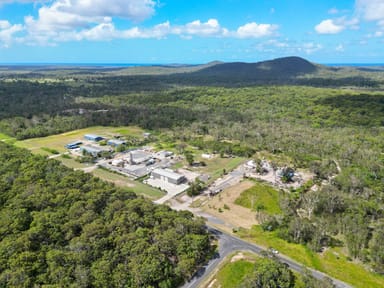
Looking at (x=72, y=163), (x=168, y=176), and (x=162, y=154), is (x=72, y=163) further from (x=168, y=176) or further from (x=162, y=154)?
(x=168, y=176)

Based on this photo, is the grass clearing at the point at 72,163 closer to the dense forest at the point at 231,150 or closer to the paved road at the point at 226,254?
the dense forest at the point at 231,150

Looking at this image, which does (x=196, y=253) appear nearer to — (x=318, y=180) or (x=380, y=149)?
(x=318, y=180)

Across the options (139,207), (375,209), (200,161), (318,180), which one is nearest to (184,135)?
(200,161)

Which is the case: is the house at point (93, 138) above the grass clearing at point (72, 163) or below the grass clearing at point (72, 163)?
above

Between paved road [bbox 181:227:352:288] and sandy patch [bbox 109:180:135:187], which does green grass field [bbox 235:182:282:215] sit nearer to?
paved road [bbox 181:227:352:288]

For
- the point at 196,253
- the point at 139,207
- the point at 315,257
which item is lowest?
the point at 315,257

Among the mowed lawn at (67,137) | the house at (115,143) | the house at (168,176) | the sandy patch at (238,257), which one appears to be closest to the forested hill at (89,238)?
the sandy patch at (238,257)

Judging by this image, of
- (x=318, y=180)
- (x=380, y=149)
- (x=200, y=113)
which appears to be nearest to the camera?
(x=318, y=180)
